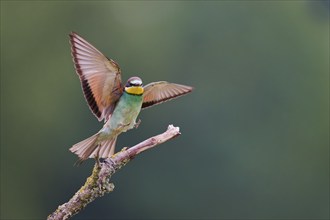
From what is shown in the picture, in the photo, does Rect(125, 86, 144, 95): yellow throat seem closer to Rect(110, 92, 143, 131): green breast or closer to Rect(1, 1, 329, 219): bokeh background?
Rect(110, 92, 143, 131): green breast

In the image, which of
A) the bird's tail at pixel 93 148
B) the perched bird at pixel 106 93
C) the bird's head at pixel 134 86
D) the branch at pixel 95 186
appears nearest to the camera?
the branch at pixel 95 186

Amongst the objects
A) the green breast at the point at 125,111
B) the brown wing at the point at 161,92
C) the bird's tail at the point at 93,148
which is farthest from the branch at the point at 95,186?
the brown wing at the point at 161,92

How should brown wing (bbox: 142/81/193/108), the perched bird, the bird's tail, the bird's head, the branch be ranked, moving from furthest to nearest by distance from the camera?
brown wing (bbox: 142/81/193/108)
the bird's head
the perched bird
the bird's tail
the branch

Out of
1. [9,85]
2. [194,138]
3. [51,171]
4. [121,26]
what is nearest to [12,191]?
[51,171]

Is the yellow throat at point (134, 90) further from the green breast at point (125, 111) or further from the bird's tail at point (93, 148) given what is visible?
the bird's tail at point (93, 148)

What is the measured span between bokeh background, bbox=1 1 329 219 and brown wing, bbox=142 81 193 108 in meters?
10.3

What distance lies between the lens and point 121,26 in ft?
65.5

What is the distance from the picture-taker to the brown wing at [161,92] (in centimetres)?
384

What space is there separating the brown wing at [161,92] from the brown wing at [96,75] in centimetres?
14

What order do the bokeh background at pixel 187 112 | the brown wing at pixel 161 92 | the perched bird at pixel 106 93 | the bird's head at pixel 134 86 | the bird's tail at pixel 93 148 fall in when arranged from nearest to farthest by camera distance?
the bird's tail at pixel 93 148 → the perched bird at pixel 106 93 → the bird's head at pixel 134 86 → the brown wing at pixel 161 92 → the bokeh background at pixel 187 112

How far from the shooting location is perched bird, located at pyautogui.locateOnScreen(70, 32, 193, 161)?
11.8 ft

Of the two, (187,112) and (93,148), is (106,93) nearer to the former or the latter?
(93,148)

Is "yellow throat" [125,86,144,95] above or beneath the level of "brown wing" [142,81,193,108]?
above

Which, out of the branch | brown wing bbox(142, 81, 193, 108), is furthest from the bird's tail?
brown wing bbox(142, 81, 193, 108)
